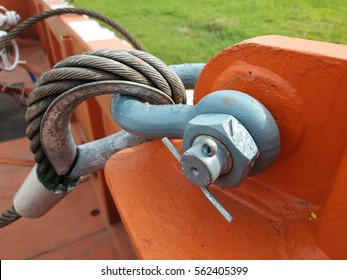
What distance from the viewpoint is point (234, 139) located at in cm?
45

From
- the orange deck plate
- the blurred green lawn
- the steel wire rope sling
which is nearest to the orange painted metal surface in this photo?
the orange deck plate

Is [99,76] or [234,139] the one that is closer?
[234,139]

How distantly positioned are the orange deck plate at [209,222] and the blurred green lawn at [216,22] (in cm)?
290

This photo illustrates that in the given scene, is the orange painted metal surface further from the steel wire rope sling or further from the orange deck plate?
the steel wire rope sling

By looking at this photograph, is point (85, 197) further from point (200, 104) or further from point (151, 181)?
point (200, 104)

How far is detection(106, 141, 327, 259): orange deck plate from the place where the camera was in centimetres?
52

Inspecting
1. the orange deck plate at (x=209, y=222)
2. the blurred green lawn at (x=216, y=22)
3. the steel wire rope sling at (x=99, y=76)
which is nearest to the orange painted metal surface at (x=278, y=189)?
the orange deck plate at (x=209, y=222)

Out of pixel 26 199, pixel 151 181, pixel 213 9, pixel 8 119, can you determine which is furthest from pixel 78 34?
pixel 213 9

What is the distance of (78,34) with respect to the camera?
155cm

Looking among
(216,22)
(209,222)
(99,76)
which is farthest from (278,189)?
(216,22)

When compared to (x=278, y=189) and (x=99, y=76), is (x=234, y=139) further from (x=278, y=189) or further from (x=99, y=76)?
(x=99, y=76)

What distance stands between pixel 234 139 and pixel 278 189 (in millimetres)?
161

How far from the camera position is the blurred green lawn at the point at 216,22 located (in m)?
3.61

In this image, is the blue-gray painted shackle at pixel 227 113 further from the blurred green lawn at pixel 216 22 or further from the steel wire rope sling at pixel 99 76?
the blurred green lawn at pixel 216 22
